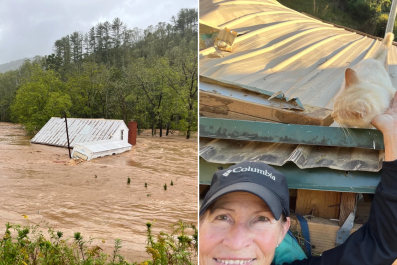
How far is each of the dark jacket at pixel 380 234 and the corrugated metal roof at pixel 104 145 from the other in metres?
8.39

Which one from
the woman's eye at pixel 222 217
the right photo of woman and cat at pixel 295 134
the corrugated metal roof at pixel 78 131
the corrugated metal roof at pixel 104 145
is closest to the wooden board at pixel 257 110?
the right photo of woman and cat at pixel 295 134

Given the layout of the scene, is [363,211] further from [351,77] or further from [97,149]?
[97,149]

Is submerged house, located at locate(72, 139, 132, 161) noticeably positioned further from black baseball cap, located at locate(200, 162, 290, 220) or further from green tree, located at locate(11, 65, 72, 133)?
black baseball cap, located at locate(200, 162, 290, 220)

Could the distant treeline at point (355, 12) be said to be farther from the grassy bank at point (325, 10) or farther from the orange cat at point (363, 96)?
the orange cat at point (363, 96)

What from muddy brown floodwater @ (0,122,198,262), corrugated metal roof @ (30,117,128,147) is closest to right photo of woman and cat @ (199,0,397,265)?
muddy brown floodwater @ (0,122,198,262)

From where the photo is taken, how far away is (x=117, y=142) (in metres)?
9.33

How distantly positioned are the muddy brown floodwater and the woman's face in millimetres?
2828

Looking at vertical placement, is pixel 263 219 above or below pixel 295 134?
below

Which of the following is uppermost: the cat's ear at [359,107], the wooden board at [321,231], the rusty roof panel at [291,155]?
the cat's ear at [359,107]

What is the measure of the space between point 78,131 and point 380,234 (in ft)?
33.1

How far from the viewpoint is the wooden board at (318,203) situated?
0.72 meters

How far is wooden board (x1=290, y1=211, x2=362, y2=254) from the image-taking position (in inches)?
27.5

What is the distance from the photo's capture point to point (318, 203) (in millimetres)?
724

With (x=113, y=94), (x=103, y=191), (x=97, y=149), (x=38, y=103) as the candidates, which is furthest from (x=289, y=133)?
(x=113, y=94)
